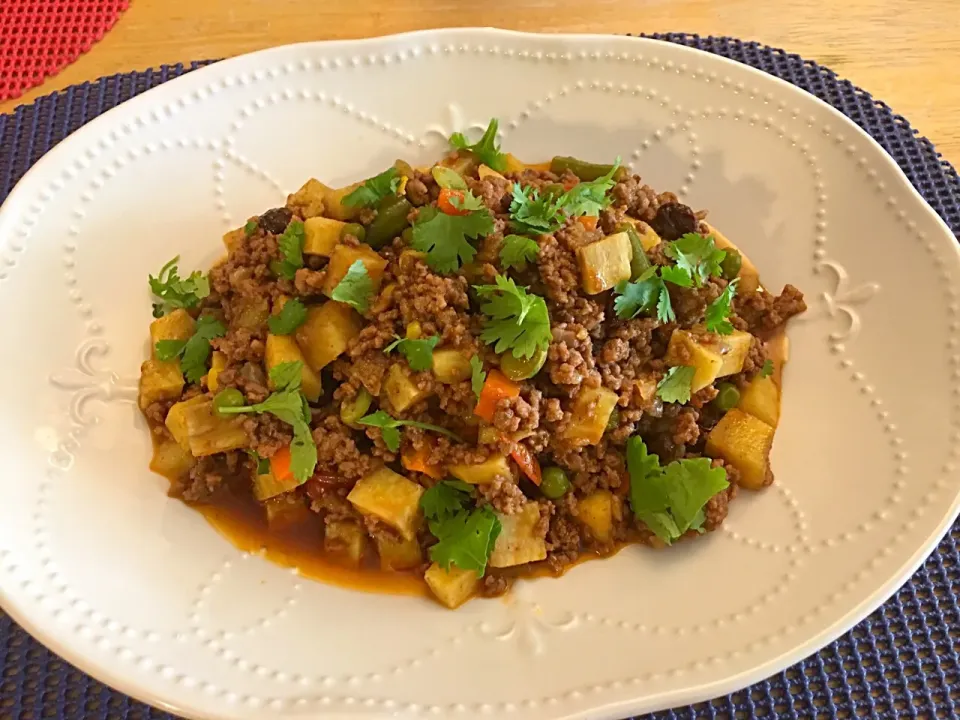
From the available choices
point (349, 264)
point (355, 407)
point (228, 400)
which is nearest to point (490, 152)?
point (349, 264)

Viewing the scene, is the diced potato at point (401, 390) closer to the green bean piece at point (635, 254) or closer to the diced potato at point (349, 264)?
the diced potato at point (349, 264)

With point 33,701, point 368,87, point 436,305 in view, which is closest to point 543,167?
point 368,87

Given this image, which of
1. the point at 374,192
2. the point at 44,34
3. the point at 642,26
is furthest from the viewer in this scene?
the point at 642,26

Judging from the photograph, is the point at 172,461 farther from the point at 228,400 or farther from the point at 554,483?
the point at 554,483

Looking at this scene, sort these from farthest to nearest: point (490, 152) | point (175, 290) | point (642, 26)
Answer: point (642, 26) < point (490, 152) < point (175, 290)

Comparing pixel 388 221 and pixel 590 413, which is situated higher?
pixel 388 221

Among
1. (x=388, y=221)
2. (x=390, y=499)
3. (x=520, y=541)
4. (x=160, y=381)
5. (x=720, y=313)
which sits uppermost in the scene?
(x=388, y=221)

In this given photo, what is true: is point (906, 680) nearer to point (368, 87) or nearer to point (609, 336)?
point (609, 336)
